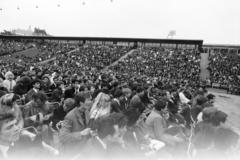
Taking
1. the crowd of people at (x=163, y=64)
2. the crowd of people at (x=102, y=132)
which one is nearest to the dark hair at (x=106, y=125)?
the crowd of people at (x=102, y=132)

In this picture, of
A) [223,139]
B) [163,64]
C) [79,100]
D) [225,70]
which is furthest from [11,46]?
[223,139]

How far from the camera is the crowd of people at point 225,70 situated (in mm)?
25641

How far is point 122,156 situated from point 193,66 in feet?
94.7

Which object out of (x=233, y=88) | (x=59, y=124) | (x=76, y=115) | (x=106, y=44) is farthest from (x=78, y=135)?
(x=106, y=44)

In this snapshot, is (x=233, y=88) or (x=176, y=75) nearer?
(x=233, y=88)

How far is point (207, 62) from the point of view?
109 feet

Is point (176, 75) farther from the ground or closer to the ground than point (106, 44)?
closer to the ground

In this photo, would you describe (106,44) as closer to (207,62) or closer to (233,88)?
(207,62)

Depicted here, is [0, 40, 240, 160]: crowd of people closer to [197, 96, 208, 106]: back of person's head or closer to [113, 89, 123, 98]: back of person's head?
[197, 96, 208, 106]: back of person's head

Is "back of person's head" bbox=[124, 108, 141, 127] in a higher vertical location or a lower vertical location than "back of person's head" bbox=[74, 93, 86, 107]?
lower

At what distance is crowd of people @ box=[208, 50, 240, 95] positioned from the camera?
2564cm

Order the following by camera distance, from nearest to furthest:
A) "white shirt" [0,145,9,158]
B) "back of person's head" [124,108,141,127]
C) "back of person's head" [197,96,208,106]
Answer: "white shirt" [0,145,9,158] → "back of person's head" [124,108,141,127] → "back of person's head" [197,96,208,106]

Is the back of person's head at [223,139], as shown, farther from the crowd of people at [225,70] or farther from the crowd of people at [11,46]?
the crowd of people at [11,46]

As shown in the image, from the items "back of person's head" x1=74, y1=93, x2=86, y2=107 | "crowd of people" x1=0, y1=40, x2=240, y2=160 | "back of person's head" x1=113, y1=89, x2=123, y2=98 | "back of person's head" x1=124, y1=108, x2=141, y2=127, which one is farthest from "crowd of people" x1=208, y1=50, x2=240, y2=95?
"back of person's head" x1=74, y1=93, x2=86, y2=107
